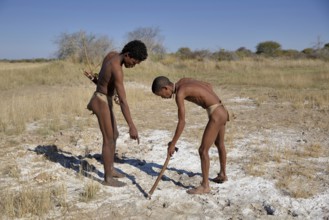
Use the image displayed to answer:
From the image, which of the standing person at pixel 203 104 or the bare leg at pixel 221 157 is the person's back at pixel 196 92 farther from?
the bare leg at pixel 221 157

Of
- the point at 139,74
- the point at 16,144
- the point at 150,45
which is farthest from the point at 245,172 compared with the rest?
the point at 150,45

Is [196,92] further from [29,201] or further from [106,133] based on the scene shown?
[29,201]

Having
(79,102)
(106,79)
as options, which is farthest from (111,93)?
(79,102)

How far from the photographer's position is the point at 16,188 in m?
4.57

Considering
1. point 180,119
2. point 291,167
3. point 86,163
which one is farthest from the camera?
point 86,163

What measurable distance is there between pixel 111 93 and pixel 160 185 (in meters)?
1.36

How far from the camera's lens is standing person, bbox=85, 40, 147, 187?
14.2 feet

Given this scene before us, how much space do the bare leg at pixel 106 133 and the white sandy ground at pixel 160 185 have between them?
14 centimetres

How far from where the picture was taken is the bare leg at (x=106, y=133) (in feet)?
15.0

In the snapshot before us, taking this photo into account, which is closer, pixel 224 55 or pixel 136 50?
pixel 136 50

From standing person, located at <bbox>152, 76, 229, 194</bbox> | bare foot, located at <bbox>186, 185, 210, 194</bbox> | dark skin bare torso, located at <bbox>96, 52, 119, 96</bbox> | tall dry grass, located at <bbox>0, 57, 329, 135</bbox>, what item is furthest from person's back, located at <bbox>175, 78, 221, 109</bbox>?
tall dry grass, located at <bbox>0, 57, 329, 135</bbox>

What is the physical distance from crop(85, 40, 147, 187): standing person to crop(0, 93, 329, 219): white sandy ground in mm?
432

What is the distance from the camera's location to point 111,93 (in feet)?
15.1

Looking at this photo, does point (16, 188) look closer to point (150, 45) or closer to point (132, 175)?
point (132, 175)
